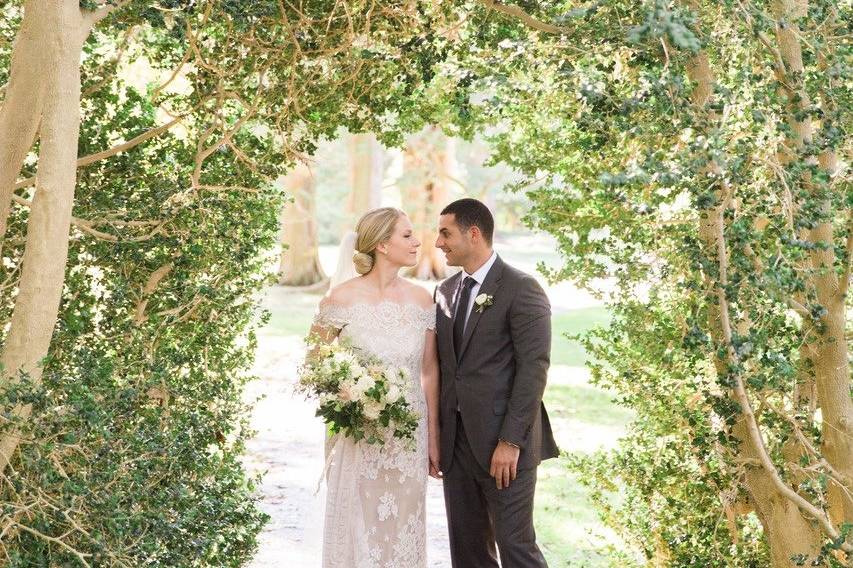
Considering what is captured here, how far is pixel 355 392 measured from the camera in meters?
4.48

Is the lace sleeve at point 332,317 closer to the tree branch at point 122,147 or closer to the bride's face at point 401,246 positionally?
the bride's face at point 401,246

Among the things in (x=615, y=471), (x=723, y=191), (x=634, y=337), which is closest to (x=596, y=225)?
(x=634, y=337)

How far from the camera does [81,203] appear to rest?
5172 millimetres

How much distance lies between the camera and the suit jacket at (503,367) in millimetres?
4598

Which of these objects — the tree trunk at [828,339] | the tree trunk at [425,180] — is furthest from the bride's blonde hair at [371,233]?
the tree trunk at [425,180]

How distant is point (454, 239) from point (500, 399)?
745 mm

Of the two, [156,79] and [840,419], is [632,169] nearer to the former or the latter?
[840,419]

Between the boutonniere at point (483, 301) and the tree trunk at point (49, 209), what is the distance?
1750 millimetres

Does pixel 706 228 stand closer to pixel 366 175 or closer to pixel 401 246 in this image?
pixel 401 246

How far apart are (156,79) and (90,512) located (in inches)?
110

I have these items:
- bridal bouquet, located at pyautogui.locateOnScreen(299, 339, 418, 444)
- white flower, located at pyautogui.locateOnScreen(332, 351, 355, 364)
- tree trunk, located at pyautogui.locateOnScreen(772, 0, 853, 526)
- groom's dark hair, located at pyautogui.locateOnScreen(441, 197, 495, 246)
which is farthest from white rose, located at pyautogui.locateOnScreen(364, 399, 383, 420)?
tree trunk, located at pyautogui.locateOnScreen(772, 0, 853, 526)

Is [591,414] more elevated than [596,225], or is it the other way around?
[596,225]

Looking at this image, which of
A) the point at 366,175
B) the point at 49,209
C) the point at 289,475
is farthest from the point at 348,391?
the point at 366,175

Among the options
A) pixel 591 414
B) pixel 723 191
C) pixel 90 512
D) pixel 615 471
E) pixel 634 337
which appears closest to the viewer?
pixel 90 512
